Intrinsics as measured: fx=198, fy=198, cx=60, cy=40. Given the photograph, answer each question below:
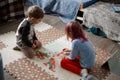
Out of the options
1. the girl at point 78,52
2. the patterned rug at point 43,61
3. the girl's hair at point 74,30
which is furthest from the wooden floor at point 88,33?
the girl's hair at point 74,30

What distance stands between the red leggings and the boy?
1.25 ft

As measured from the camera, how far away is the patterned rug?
1.95m

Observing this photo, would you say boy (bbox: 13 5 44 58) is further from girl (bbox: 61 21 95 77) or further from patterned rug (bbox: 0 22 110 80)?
girl (bbox: 61 21 95 77)

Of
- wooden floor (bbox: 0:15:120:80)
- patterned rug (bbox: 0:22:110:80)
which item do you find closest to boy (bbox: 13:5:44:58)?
patterned rug (bbox: 0:22:110:80)

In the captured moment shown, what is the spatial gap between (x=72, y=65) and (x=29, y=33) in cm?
59

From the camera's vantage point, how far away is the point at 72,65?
2.00 metres

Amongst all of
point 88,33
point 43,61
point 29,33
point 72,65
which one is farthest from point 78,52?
point 88,33

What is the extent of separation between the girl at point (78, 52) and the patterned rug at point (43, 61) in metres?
0.08

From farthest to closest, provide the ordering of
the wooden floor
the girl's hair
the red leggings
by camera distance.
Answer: the wooden floor
the red leggings
the girl's hair

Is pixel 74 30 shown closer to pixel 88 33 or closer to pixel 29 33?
pixel 29 33

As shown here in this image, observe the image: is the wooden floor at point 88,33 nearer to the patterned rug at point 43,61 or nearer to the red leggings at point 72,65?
the patterned rug at point 43,61

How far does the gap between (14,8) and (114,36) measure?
142 centimetres

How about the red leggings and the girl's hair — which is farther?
the red leggings

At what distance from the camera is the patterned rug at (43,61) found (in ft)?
6.41
